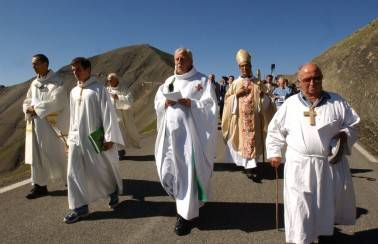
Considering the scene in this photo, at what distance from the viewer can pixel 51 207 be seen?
5.54 metres

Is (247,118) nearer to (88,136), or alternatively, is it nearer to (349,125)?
(88,136)

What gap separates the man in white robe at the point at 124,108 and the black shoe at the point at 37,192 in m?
4.02

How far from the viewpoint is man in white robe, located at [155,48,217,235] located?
471 centimetres

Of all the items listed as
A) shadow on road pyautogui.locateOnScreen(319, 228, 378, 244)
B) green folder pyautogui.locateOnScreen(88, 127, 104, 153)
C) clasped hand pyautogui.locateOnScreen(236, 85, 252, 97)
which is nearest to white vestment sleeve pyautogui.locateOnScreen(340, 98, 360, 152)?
shadow on road pyautogui.locateOnScreen(319, 228, 378, 244)

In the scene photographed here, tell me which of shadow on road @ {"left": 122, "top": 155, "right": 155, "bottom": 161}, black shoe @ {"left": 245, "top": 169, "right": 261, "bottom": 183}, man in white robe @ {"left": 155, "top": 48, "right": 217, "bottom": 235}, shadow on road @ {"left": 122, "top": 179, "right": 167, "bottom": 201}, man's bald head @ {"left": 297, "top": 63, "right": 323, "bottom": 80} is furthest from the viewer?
shadow on road @ {"left": 122, "top": 155, "right": 155, "bottom": 161}

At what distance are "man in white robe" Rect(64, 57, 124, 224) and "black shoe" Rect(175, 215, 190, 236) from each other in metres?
1.33

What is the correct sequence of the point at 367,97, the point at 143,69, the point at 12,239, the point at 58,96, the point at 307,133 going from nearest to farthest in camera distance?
1. the point at 307,133
2. the point at 12,239
3. the point at 58,96
4. the point at 367,97
5. the point at 143,69

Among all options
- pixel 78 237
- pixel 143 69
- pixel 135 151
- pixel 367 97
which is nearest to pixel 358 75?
pixel 367 97

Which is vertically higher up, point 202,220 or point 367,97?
point 367,97

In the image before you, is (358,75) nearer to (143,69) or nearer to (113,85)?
(113,85)

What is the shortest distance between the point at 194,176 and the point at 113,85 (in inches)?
238

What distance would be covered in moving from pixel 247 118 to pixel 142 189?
2.49 metres

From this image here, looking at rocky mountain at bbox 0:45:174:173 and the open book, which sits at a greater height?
rocky mountain at bbox 0:45:174:173

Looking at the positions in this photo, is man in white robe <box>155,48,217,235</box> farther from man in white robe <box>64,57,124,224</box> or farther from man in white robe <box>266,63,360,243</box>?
man in white robe <box>266,63,360,243</box>
